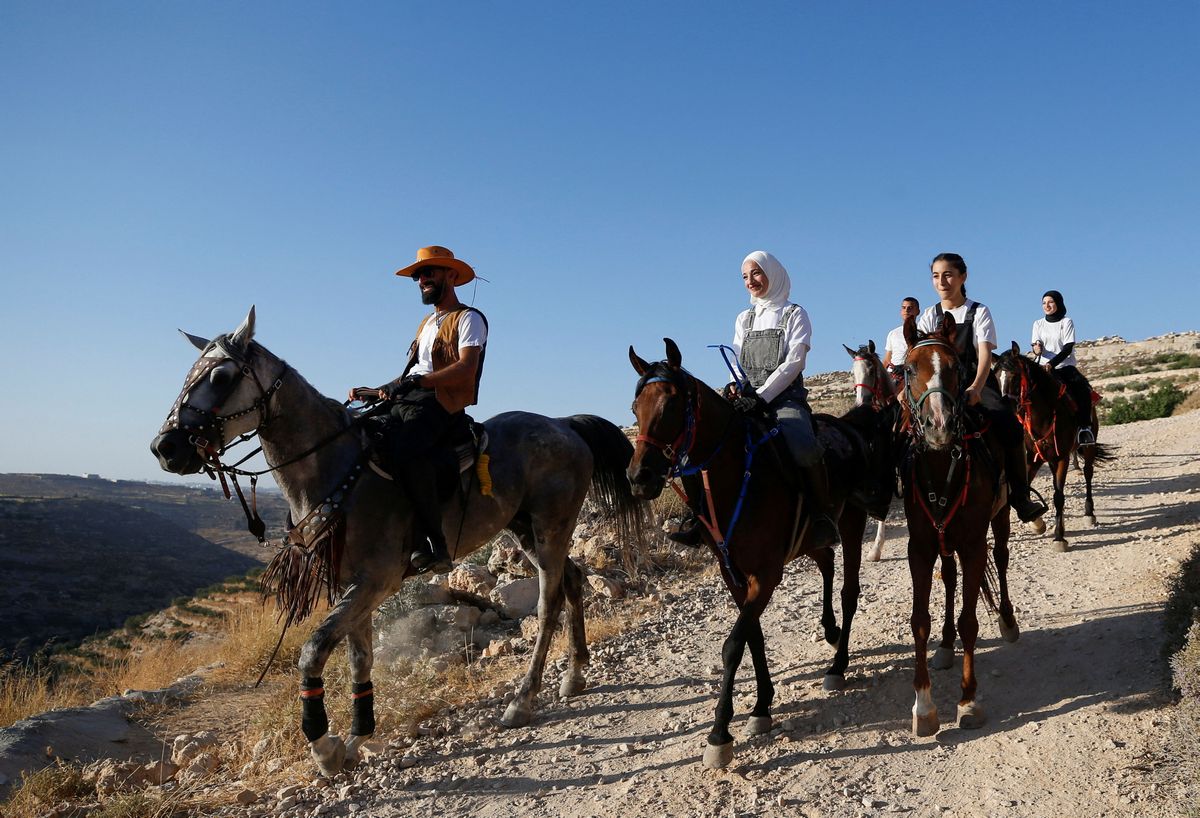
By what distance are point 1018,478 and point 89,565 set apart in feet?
126

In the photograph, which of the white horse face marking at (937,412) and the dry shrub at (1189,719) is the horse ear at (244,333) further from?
the dry shrub at (1189,719)

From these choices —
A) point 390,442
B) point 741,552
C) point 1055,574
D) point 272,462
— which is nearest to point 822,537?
point 741,552

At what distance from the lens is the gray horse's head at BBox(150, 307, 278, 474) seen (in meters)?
4.61

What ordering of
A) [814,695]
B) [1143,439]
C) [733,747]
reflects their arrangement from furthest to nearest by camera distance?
[1143,439] → [814,695] → [733,747]

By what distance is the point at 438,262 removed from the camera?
621 centimetres

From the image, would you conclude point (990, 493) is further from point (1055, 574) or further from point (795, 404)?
point (1055, 574)

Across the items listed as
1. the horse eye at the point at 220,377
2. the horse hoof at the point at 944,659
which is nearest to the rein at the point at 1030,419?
the horse hoof at the point at 944,659

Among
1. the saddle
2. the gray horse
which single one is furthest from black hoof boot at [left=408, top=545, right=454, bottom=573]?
the saddle

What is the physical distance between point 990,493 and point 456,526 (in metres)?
3.80

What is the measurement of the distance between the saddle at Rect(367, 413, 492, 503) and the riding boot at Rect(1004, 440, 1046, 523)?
12.8 ft

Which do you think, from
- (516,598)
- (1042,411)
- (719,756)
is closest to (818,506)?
(719,756)

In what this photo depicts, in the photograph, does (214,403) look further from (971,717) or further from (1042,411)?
(1042,411)

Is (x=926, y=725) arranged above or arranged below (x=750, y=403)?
below

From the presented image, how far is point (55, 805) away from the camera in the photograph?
5305 millimetres
